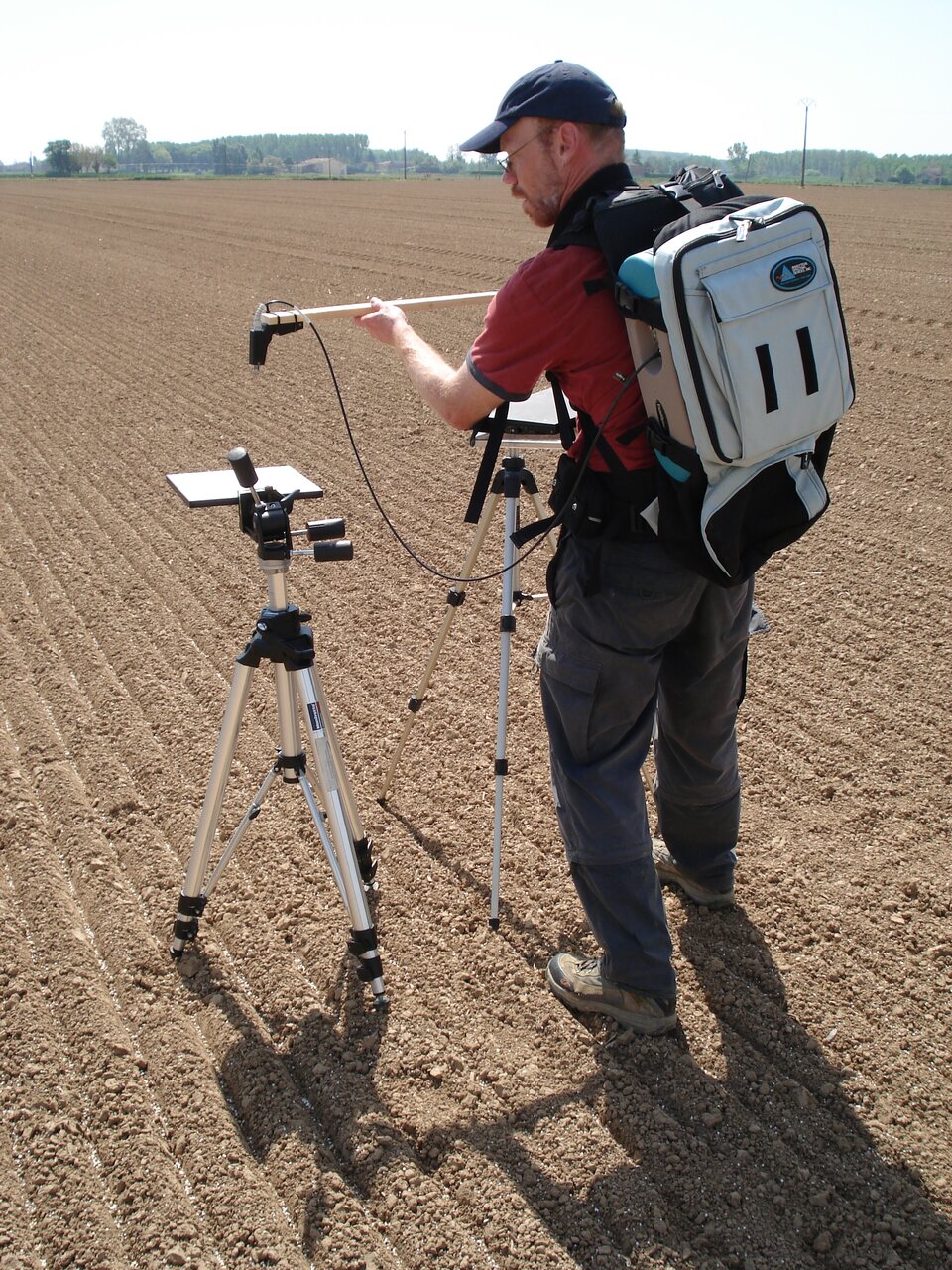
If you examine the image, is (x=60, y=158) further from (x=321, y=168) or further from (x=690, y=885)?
(x=690, y=885)

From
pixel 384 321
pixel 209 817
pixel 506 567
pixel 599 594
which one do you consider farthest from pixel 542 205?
pixel 209 817

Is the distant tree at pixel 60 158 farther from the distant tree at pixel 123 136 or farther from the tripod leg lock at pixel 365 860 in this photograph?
the tripod leg lock at pixel 365 860

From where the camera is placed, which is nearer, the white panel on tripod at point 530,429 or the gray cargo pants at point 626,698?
the gray cargo pants at point 626,698

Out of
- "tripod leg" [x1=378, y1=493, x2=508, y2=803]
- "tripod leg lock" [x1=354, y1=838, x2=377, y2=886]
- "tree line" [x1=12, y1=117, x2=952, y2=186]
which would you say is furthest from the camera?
"tree line" [x1=12, y1=117, x2=952, y2=186]

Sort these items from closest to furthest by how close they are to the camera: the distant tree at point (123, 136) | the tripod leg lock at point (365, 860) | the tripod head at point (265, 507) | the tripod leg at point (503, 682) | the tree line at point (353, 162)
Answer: the tripod head at point (265, 507) → the tripod leg at point (503, 682) → the tripod leg lock at point (365, 860) → the tree line at point (353, 162) → the distant tree at point (123, 136)

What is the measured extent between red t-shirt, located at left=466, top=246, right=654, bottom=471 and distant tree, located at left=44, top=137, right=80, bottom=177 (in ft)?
384

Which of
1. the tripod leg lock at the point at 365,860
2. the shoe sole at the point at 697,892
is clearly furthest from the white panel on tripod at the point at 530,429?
the shoe sole at the point at 697,892

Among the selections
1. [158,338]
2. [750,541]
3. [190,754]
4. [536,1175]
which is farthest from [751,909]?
[158,338]

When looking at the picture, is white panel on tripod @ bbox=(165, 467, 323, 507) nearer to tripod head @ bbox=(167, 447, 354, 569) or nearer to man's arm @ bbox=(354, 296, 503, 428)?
tripod head @ bbox=(167, 447, 354, 569)

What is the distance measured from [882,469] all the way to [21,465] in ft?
21.1

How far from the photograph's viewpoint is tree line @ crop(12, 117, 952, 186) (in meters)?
102

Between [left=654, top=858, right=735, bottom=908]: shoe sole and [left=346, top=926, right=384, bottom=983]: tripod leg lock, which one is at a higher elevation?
[left=346, top=926, right=384, bottom=983]: tripod leg lock

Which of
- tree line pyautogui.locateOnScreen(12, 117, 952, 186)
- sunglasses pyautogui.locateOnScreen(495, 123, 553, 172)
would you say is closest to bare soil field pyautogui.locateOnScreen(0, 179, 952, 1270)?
sunglasses pyautogui.locateOnScreen(495, 123, 553, 172)

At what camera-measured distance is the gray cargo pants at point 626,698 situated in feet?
9.13
